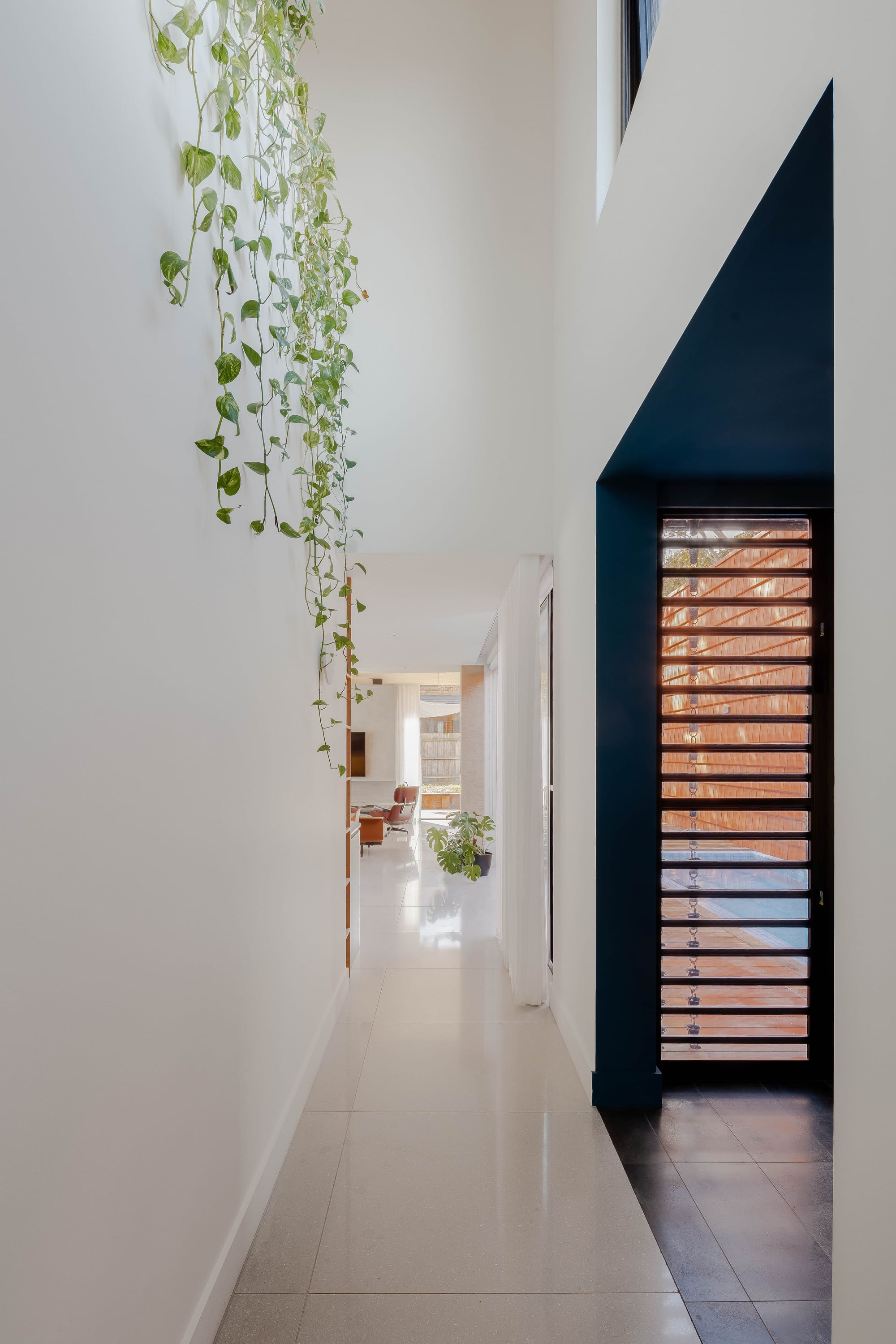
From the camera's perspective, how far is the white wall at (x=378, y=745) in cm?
1545

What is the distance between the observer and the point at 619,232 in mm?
2656

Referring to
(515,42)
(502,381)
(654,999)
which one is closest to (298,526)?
(502,381)

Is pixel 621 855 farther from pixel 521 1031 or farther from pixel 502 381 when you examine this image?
pixel 502 381

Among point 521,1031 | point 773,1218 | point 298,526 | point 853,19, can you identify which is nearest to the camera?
point 853,19

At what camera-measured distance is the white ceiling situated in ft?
15.0

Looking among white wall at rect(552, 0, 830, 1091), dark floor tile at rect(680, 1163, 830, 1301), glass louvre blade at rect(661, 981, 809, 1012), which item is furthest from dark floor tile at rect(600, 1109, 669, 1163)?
glass louvre blade at rect(661, 981, 809, 1012)

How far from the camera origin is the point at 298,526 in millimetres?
3250

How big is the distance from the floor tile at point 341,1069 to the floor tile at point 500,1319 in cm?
110

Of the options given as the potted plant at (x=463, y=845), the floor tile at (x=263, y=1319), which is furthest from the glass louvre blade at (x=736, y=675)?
the potted plant at (x=463, y=845)

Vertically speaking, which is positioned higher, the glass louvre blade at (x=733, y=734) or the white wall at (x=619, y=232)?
the white wall at (x=619, y=232)

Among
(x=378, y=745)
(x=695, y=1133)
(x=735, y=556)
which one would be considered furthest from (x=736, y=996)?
(x=378, y=745)

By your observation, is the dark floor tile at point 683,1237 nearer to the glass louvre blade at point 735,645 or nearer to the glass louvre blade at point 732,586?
the glass louvre blade at point 735,645

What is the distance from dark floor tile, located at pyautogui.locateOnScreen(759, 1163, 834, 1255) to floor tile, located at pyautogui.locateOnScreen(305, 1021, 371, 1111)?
5.07ft

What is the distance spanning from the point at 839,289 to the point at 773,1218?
2.55 metres
